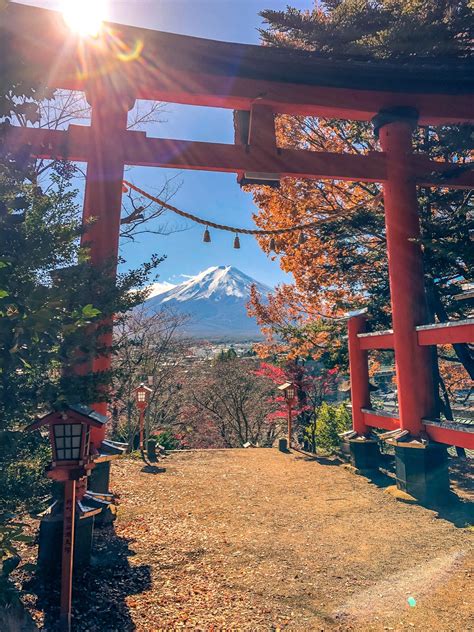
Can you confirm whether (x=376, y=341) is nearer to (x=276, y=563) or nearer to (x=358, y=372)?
(x=358, y=372)

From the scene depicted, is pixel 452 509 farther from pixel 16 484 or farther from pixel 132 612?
pixel 16 484

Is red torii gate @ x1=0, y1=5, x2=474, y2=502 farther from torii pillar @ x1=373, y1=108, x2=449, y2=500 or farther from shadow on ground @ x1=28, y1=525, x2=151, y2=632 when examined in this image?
shadow on ground @ x1=28, y1=525, x2=151, y2=632

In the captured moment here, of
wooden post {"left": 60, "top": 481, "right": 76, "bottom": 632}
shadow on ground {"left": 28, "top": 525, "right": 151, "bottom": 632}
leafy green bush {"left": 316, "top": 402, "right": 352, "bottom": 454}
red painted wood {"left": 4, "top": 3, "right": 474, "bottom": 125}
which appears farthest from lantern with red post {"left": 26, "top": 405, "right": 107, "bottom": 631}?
leafy green bush {"left": 316, "top": 402, "right": 352, "bottom": 454}

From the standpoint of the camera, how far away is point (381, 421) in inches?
327

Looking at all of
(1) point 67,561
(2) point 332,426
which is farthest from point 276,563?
(2) point 332,426

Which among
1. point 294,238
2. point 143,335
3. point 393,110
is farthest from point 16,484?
point 143,335

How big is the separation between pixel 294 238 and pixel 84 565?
9074 mm

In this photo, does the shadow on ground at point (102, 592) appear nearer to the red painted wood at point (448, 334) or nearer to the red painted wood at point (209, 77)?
the red painted wood at point (448, 334)

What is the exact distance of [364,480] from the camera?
26.7 ft

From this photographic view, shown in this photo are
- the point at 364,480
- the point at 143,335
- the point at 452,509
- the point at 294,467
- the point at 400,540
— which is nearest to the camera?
the point at 400,540

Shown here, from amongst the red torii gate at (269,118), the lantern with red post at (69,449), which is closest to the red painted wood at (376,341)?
the red torii gate at (269,118)

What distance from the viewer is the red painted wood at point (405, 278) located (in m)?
7.05

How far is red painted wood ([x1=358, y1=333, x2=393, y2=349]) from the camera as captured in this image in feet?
26.2

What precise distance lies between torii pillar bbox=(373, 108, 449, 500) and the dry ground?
2.46 ft
